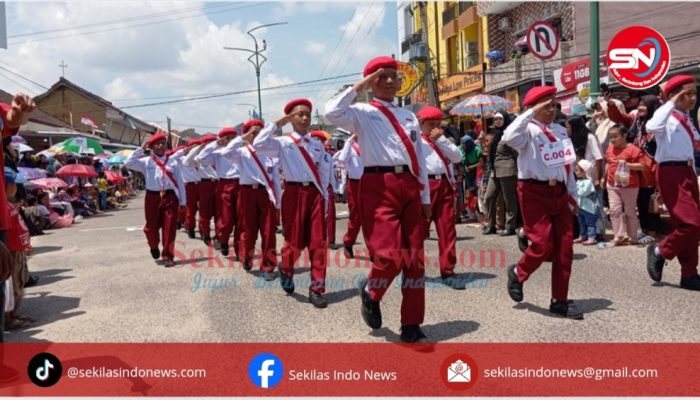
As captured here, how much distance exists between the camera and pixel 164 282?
24.5 feet

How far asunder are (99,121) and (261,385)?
5571cm

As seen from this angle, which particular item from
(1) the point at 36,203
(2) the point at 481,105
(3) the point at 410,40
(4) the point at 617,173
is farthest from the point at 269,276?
(3) the point at 410,40

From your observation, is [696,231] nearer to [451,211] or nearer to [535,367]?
[451,211]

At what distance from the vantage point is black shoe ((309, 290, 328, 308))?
5825 mm

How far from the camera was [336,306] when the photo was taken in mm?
5883

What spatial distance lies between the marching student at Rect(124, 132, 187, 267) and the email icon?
19.0 ft

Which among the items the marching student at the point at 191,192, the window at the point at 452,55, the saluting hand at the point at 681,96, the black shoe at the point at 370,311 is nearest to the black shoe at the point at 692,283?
the saluting hand at the point at 681,96

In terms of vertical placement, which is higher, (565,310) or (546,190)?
(546,190)

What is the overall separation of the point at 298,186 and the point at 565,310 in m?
2.88

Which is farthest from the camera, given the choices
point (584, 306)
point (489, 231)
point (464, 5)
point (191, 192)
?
point (464, 5)

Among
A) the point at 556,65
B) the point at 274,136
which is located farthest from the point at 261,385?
the point at 556,65

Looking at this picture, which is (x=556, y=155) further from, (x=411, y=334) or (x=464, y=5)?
(x=464, y=5)

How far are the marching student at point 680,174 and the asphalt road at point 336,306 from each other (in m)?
0.37

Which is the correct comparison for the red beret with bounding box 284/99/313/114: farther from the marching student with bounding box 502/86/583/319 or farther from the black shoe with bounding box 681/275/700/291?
the black shoe with bounding box 681/275/700/291
